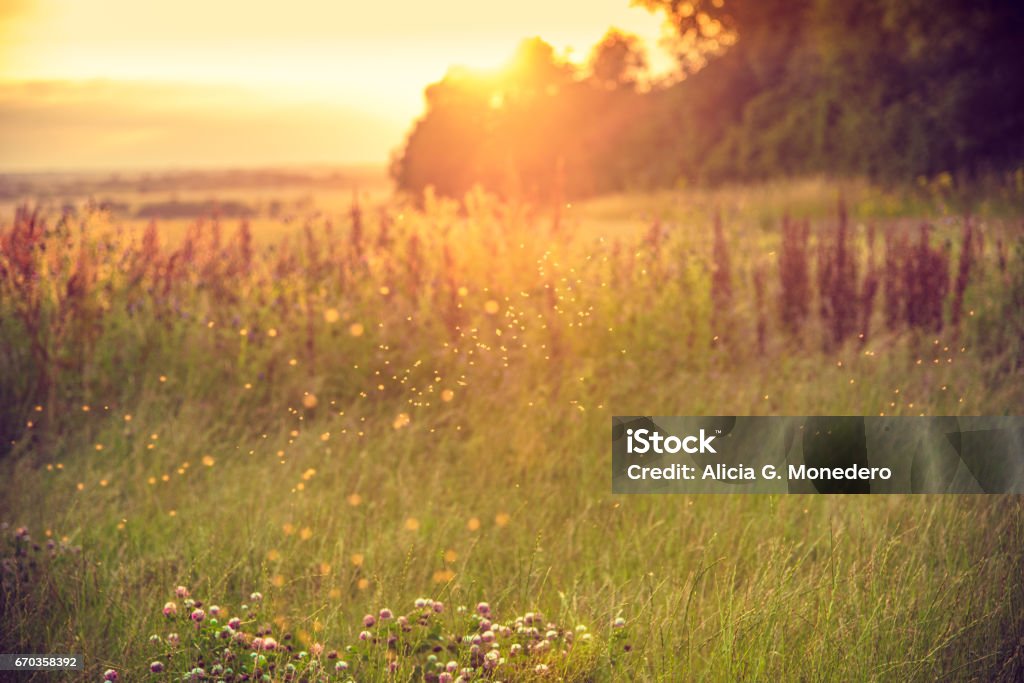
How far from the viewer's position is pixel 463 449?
164 inches

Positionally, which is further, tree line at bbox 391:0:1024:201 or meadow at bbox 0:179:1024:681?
tree line at bbox 391:0:1024:201

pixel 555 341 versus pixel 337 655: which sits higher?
pixel 555 341

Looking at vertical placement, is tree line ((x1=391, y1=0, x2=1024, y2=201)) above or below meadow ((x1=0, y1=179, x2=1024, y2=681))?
above

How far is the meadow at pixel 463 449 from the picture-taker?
2.63 metres

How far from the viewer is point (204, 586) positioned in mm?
3070

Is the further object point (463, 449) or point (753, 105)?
point (753, 105)

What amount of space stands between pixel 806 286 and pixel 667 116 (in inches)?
993

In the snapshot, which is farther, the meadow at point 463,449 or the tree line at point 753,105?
the tree line at point 753,105

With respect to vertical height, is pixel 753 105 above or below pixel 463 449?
above

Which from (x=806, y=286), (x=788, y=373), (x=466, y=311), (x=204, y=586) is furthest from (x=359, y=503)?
(x=806, y=286)

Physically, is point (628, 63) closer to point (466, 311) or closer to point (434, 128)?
point (434, 128)

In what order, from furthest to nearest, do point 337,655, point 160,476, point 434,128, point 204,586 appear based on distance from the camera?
point 434,128 < point 160,476 < point 204,586 < point 337,655

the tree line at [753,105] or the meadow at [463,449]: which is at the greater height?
the tree line at [753,105]

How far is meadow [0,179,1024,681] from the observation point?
263cm
